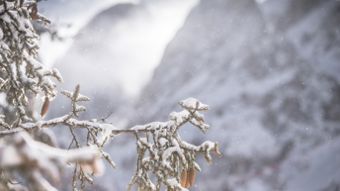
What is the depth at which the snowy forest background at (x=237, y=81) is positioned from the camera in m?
30.2

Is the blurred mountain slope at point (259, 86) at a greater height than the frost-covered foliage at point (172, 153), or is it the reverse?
the blurred mountain slope at point (259, 86)

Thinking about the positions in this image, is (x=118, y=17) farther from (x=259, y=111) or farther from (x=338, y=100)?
(x=338, y=100)

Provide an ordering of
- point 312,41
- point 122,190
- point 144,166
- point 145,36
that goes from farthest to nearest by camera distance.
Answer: point 145,36 → point 312,41 → point 122,190 → point 144,166

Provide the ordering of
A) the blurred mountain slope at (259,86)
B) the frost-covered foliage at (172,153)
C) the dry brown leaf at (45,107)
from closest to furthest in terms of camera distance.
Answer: the frost-covered foliage at (172,153) < the dry brown leaf at (45,107) < the blurred mountain slope at (259,86)

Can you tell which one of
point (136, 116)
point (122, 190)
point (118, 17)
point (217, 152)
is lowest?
point (217, 152)

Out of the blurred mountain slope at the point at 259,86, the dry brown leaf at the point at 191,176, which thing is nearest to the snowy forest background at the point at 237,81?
the blurred mountain slope at the point at 259,86

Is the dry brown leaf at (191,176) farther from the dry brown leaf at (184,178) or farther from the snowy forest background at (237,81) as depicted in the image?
the snowy forest background at (237,81)

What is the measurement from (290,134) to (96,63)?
32.2 metres

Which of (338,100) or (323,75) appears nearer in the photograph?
(338,100)

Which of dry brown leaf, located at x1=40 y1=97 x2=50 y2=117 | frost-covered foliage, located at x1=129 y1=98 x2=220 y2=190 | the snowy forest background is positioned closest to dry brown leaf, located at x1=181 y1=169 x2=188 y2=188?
frost-covered foliage, located at x1=129 y1=98 x2=220 y2=190

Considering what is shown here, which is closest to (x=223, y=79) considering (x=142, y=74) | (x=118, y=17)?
(x=142, y=74)

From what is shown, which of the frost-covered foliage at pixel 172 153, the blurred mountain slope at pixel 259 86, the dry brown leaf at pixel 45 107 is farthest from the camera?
the blurred mountain slope at pixel 259 86

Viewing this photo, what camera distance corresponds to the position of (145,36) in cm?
5684

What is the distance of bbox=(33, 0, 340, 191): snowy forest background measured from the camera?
1188 inches
